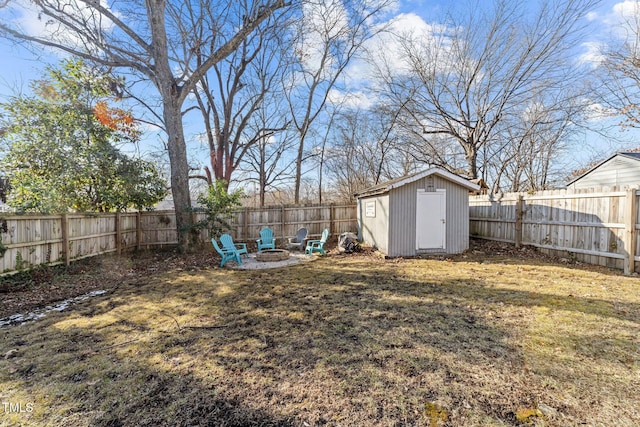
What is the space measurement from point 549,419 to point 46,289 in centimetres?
761

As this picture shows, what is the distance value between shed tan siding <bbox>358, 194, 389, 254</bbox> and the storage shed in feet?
0.10

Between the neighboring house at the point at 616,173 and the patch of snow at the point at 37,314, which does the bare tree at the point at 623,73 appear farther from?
the patch of snow at the point at 37,314

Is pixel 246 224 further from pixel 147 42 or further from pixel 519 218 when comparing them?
pixel 519 218

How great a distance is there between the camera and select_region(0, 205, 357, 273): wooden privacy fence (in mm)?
5445

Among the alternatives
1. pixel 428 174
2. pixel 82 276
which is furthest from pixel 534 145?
pixel 82 276

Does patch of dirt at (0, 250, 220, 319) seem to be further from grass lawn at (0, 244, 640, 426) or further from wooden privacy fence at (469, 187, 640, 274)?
wooden privacy fence at (469, 187, 640, 274)

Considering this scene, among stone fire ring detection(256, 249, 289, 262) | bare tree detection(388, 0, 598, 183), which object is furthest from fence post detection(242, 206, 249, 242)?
bare tree detection(388, 0, 598, 183)

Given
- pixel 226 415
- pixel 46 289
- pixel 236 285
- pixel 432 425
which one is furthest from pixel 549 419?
pixel 46 289

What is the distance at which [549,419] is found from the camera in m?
1.84

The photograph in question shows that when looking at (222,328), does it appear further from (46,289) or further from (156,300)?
(46,289)

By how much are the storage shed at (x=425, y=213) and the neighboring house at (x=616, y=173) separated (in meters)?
6.11

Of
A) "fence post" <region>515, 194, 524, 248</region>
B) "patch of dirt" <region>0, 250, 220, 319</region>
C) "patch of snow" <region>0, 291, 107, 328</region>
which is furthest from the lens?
"fence post" <region>515, 194, 524, 248</region>

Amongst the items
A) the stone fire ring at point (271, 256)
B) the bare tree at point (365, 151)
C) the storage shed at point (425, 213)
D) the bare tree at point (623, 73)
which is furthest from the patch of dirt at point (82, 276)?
the bare tree at point (623, 73)

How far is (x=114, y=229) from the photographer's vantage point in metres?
8.28
